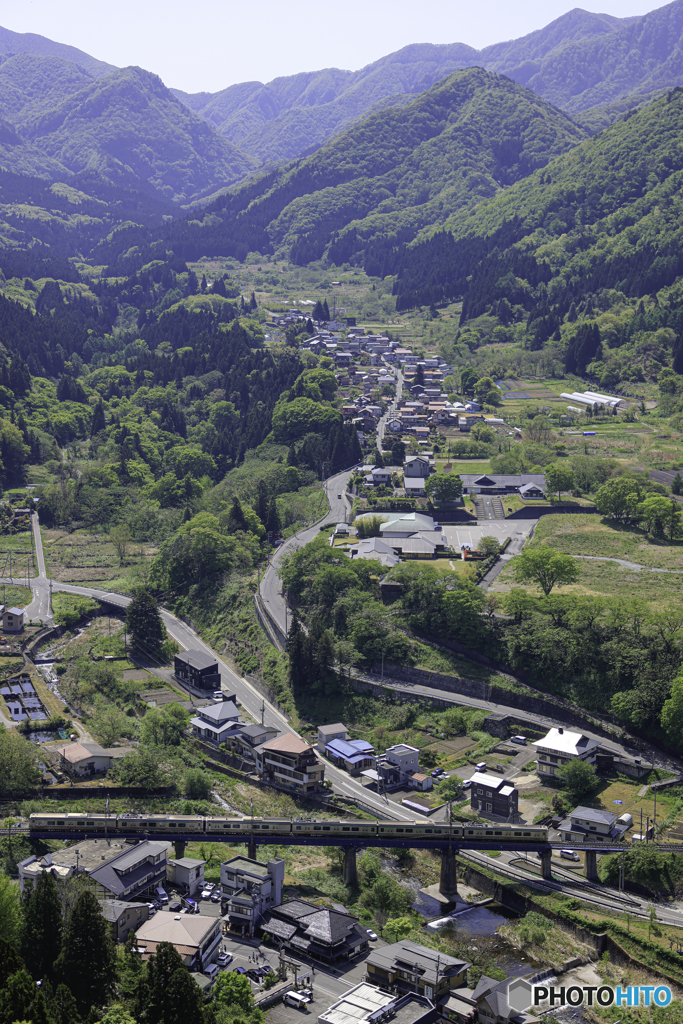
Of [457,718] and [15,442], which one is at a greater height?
[15,442]

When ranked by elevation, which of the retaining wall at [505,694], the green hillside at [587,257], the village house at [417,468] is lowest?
the retaining wall at [505,694]

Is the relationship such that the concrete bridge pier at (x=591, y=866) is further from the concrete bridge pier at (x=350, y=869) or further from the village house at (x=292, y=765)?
the village house at (x=292, y=765)

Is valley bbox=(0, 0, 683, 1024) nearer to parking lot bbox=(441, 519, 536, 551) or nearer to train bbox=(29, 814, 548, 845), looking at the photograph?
train bbox=(29, 814, 548, 845)

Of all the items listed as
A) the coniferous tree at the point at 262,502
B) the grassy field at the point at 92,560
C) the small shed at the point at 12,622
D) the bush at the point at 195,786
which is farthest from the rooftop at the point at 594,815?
the coniferous tree at the point at 262,502

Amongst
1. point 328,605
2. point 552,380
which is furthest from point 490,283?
point 328,605

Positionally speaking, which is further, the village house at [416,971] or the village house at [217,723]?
the village house at [217,723]

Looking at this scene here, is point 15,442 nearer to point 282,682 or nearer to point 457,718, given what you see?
point 282,682
